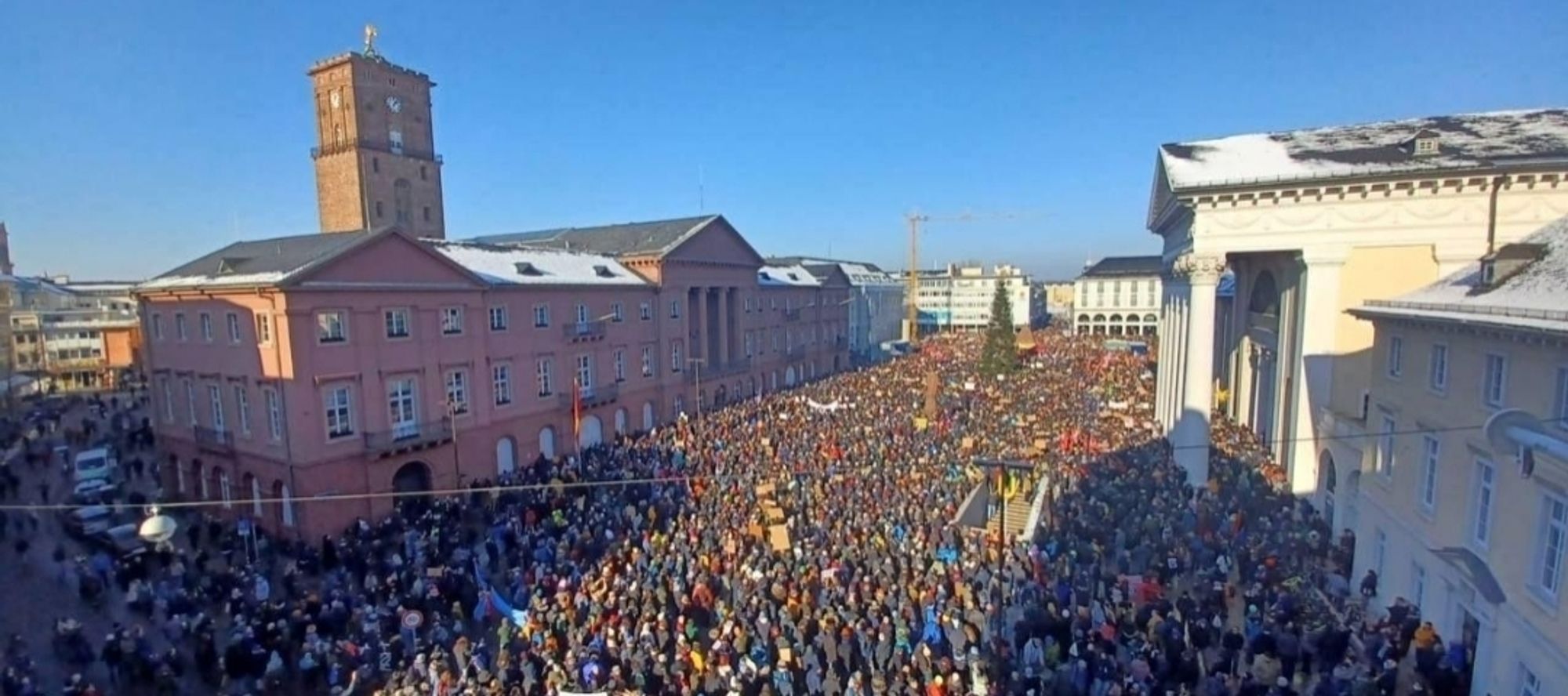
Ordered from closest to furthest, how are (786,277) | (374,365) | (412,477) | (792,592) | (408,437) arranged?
1. (792,592)
2. (374,365)
3. (408,437)
4. (412,477)
5. (786,277)

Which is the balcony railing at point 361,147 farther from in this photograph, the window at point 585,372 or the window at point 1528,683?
the window at point 1528,683

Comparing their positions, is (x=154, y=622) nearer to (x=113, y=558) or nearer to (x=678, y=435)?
Answer: (x=113, y=558)

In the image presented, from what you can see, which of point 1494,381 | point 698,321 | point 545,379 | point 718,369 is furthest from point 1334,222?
point 718,369

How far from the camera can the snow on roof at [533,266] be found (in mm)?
30375

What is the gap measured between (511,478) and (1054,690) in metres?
21.1

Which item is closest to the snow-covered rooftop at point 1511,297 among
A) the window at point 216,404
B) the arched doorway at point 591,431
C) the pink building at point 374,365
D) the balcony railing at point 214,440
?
the pink building at point 374,365

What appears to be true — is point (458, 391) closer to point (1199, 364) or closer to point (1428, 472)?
point (1199, 364)

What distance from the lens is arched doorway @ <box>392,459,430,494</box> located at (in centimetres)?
2528

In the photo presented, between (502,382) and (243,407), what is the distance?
8376 millimetres

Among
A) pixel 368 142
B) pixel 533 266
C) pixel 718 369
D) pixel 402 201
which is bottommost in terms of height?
pixel 718 369

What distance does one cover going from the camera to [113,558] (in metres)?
20.6

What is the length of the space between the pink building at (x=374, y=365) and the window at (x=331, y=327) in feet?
0.13

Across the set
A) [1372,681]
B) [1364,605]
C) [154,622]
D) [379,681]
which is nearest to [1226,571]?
[1364,605]

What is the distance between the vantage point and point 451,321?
27016 millimetres
